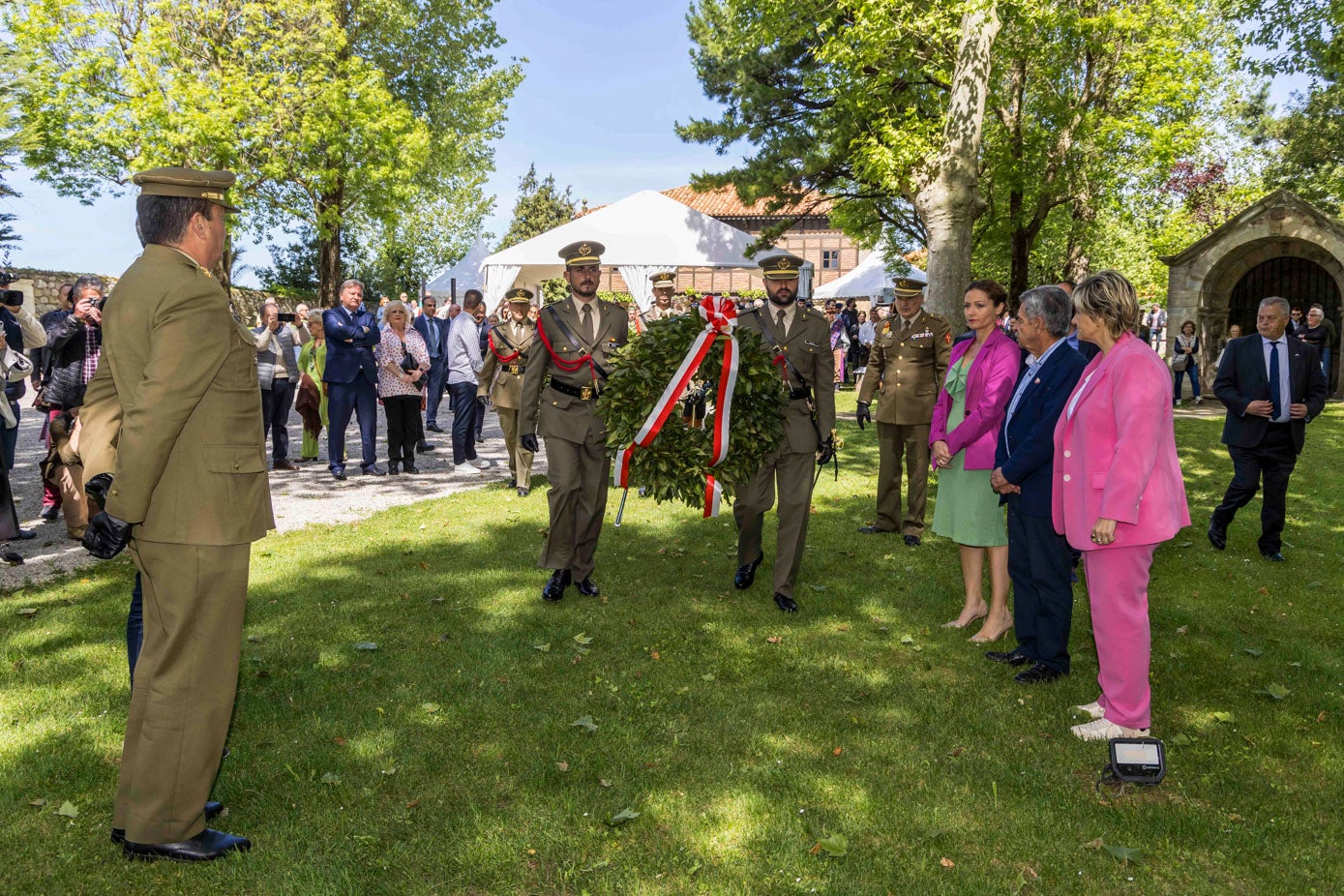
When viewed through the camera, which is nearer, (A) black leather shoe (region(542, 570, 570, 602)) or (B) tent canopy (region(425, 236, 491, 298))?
(A) black leather shoe (region(542, 570, 570, 602))

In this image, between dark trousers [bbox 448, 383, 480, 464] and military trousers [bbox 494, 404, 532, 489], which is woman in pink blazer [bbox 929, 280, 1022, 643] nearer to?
military trousers [bbox 494, 404, 532, 489]

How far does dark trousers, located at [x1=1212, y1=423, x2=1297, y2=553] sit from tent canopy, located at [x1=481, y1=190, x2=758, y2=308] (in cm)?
1609

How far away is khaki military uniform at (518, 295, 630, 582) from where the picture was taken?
700 cm

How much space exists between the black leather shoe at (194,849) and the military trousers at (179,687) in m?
0.03

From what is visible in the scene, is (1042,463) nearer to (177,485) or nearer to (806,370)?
(806,370)

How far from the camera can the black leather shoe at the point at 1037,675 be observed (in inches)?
218

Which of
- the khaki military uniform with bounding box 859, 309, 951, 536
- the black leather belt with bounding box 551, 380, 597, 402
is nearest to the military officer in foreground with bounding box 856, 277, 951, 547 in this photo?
the khaki military uniform with bounding box 859, 309, 951, 536

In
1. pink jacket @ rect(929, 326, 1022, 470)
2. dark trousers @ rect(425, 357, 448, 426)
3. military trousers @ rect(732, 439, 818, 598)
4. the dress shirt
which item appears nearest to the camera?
pink jacket @ rect(929, 326, 1022, 470)

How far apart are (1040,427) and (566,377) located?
3.26 meters

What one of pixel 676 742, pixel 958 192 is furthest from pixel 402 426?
pixel 676 742

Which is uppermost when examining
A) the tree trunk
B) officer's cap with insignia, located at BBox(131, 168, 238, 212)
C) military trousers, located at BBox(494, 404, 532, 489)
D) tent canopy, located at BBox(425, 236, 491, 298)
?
tent canopy, located at BBox(425, 236, 491, 298)

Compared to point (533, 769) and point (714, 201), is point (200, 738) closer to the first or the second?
point (533, 769)

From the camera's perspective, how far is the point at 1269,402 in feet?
27.8

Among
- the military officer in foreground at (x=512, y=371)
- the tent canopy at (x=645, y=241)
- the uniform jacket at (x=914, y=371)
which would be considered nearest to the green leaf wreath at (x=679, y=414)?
the uniform jacket at (x=914, y=371)
